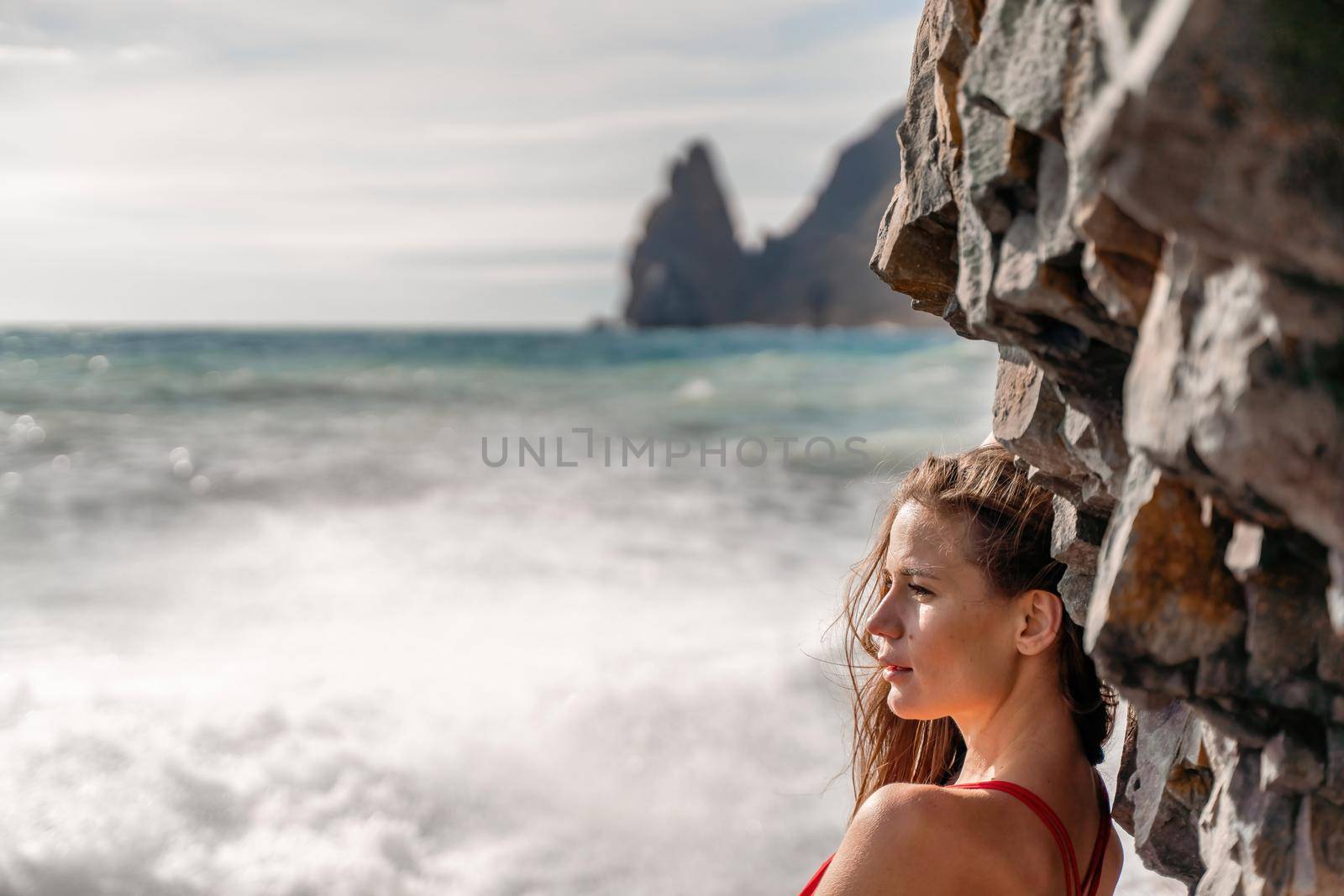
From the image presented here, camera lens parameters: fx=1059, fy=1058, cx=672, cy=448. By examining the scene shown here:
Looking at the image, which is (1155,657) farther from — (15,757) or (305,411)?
(305,411)

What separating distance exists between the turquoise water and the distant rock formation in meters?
88.4

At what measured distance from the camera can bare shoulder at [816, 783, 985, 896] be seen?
183 cm

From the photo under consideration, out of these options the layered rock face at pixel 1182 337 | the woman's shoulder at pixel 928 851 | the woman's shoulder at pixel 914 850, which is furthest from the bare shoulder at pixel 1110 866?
the woman's shoulder at pixel 914 850

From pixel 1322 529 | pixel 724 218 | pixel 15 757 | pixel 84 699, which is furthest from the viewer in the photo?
pixel 724 218

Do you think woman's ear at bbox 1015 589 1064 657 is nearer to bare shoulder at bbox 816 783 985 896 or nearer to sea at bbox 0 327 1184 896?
bare shoulder at bbox 816 783 985 896

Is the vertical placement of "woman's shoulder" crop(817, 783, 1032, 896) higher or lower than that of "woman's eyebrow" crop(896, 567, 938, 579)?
lower

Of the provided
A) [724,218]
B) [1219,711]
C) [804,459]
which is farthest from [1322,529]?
[724,218]

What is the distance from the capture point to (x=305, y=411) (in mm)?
22547

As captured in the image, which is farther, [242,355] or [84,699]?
[242,355]

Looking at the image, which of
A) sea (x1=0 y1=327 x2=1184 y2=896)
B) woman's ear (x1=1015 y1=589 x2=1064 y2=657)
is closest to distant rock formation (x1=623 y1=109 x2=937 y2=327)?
sea (x1=0 y1=327 x2=1184 y2=896)

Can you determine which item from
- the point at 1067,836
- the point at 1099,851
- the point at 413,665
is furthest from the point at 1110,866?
the point at 413,665

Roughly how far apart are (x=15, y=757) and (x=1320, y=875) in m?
6.54

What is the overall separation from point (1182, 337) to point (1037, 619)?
3.99ft

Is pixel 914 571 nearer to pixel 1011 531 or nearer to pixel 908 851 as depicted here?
pixel 1011 531
